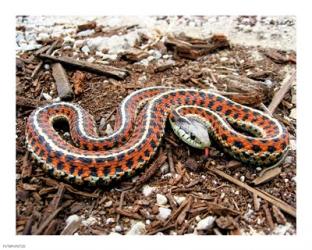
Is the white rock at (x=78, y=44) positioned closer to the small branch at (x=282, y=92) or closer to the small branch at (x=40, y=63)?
the small branch at (x=40, y=63)

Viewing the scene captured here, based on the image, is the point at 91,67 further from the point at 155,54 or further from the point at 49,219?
the point at 49,219

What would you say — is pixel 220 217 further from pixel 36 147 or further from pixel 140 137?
pixel 36 147

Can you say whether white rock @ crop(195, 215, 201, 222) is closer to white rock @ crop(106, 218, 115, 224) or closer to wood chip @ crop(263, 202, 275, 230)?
wood chip @ crop(263, 202, 275, 230)
